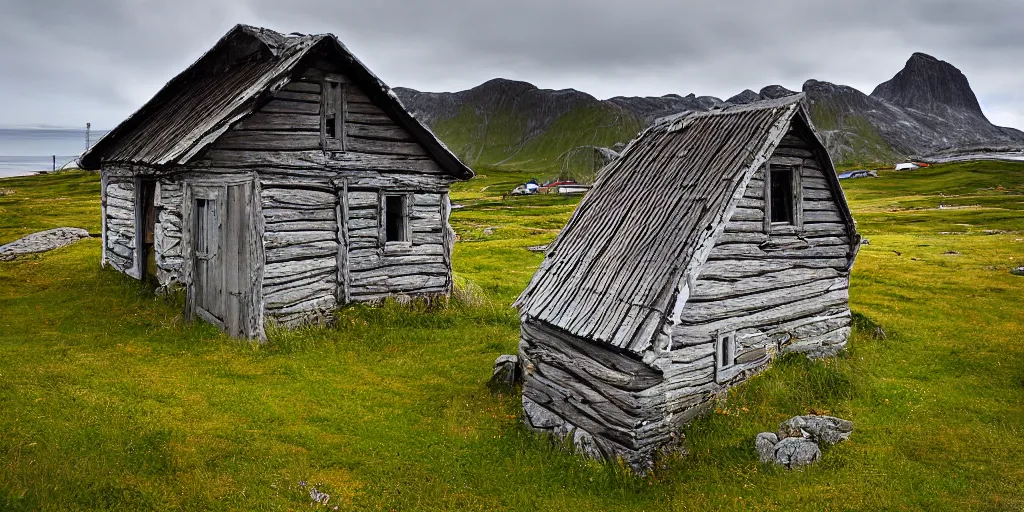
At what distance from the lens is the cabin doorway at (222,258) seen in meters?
14.2

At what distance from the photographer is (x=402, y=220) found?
1705cm

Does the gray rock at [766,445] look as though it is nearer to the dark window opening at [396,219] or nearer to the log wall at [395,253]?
the log wall at [395,253]

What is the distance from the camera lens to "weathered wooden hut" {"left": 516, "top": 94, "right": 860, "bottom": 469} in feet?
29.1

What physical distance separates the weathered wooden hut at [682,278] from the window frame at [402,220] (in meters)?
6.18

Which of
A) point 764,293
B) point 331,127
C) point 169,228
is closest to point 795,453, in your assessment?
point 764,293

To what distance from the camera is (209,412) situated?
10.3 meters

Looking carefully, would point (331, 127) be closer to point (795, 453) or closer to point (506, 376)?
point (506, 376)

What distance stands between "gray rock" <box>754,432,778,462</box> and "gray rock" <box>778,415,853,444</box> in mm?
195

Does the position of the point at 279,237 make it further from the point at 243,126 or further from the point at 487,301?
the point at 487,301

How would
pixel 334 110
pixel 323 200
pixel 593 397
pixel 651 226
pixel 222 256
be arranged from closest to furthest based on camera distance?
1. pixel 593 397
2. pixel 651 226
3. pixel 222 256
4. pixel 323 200
5. pixel 334 110

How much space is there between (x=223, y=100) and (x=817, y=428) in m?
14.7

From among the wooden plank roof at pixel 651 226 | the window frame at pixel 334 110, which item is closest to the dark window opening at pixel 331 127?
the window frame at pixel 334 110

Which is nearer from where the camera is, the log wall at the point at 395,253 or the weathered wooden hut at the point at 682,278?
the weathered wooden hut at the point at 682,278

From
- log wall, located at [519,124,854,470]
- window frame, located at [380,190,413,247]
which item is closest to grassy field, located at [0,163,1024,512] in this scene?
log wall, located at [519,124,854,470]
